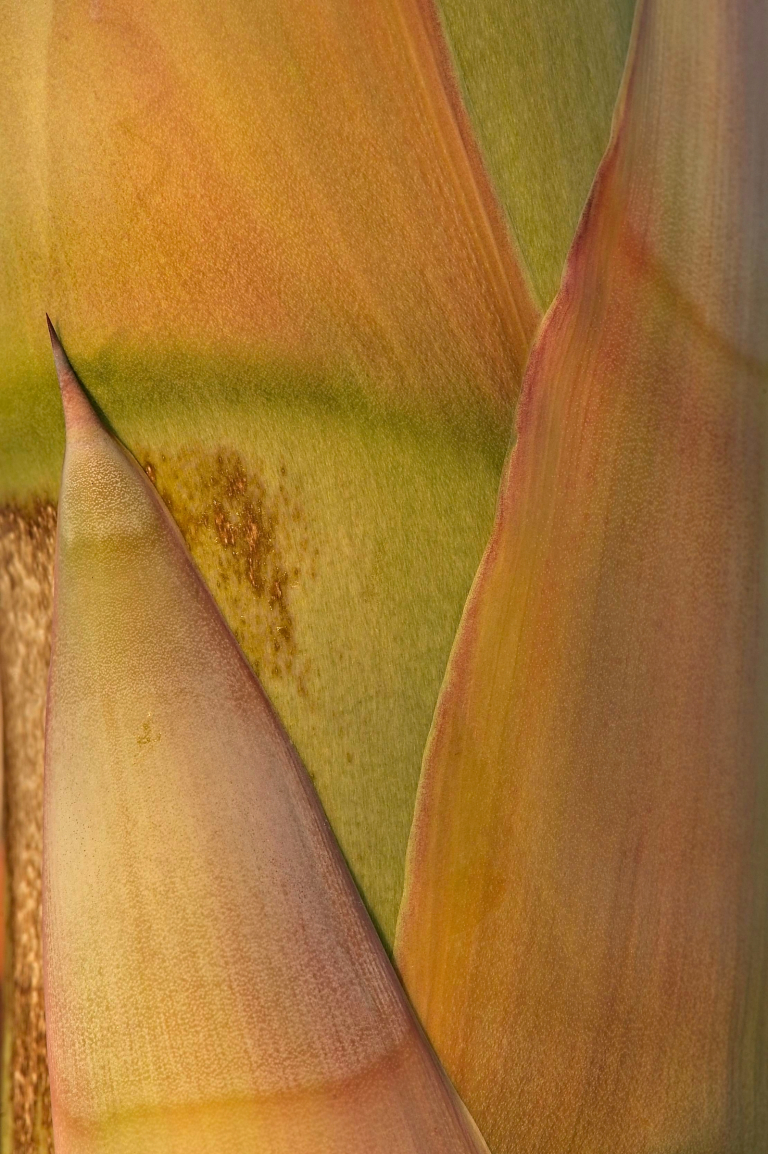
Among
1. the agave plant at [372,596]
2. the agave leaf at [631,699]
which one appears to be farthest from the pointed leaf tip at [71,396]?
the agave leaf at [631,699]

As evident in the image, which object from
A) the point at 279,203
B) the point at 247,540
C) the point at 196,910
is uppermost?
the point at 279,203

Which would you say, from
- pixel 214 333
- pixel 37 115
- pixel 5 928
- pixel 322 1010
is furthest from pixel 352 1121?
pixel 37 115

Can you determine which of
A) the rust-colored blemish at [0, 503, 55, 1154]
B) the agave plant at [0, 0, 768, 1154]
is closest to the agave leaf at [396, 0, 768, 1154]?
the agave plant at [0, 0, 768, 1154]

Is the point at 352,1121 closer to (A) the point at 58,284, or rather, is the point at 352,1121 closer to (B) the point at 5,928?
(B) the point at 5,928

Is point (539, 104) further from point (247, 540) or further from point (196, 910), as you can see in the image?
point (196, 910)

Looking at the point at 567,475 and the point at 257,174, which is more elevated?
the point at 257,174

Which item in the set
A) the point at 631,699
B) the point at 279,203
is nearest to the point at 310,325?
the point at 279,203

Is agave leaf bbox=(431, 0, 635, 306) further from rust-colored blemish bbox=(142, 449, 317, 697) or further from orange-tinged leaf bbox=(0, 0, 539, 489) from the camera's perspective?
rust-colored blemish bbox=(142, 449, 317, 697)
